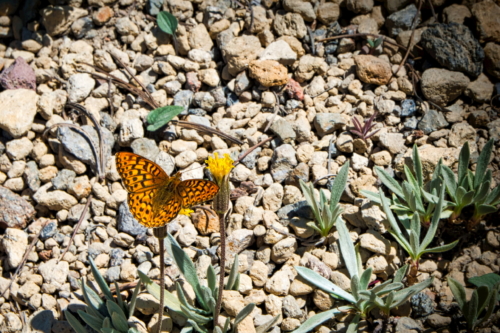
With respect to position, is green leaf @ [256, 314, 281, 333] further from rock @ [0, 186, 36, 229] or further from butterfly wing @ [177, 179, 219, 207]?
rock @ [0, 186, 36, 229]

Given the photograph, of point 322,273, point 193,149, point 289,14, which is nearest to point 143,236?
point 193,149

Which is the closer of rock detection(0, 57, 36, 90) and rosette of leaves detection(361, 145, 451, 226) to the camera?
rosette of leaves detection(361, 145, 451, 226)

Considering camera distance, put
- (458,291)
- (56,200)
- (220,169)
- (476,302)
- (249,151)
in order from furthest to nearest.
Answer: (249,151)
(56,200)
(458,291)
(476,302)
(220,169)

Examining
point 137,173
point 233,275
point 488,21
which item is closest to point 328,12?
point 488,21

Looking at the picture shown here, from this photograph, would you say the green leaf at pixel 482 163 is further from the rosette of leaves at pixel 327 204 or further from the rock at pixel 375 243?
the rosette of leaves at pixel 327 204

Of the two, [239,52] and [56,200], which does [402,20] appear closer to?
[239,52]

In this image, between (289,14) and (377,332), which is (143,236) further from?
(289,14)

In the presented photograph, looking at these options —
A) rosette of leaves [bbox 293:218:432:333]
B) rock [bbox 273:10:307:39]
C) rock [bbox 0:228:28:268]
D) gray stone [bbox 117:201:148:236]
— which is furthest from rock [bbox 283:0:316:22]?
rock [bbox 0:228:28:268]
